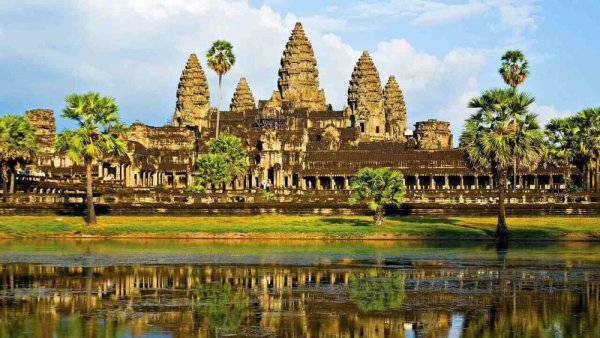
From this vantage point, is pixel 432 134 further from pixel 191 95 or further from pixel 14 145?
pixel 14 145

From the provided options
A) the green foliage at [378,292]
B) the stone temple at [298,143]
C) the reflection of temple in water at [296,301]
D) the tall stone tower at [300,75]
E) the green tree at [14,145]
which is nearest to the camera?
the reflection of temple in water at [296,301]

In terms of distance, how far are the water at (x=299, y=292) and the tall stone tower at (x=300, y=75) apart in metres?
118

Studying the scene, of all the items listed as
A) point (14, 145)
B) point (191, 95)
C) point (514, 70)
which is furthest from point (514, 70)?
point (191, 95)

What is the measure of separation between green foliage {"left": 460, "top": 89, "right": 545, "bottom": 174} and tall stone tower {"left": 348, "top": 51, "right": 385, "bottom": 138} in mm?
106518

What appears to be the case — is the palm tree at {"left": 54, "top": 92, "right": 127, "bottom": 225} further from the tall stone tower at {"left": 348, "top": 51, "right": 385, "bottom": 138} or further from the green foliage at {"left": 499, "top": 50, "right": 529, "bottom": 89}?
the tall stone tower at {"left": 348, "top": 51, "right": 385, "bottom": 138}

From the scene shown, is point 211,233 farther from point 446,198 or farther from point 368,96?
point 368,96

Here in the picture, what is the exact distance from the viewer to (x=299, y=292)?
114ft

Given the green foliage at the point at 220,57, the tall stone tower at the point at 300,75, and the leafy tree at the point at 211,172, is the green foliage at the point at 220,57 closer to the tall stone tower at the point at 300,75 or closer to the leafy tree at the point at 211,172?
the leafy tree at the point at 211,172

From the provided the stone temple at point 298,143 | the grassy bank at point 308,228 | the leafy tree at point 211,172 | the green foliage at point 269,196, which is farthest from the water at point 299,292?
the leafy tree at point 211,172

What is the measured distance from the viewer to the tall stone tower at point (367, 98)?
17700cm

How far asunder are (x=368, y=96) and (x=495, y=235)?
4674 inches

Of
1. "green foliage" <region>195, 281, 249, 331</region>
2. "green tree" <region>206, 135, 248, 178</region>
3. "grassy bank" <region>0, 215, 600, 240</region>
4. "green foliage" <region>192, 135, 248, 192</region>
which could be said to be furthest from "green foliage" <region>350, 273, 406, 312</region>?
"green tree" <region>206, 135, 248, 178</region>

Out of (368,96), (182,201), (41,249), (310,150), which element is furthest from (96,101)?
(368,96)

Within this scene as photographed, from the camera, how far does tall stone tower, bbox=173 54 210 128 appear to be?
182m
